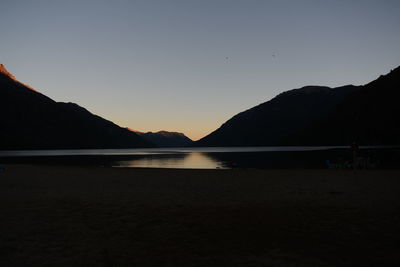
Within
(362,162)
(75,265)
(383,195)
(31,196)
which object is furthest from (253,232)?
(362,162)

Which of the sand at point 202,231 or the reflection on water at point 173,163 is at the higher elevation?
the sand at point 202,231

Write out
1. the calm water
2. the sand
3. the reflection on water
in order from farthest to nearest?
the calm water
the reflection on water
the sand

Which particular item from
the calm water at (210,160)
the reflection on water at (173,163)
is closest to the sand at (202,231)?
the calm water at (210,160)

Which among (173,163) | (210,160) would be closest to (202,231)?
(173,163)

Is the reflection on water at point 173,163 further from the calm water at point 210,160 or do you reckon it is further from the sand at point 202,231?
the sand at point 202,231

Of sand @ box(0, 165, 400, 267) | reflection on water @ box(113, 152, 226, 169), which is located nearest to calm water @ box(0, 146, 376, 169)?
reflection on water @ box(113, 152, 226, 169)

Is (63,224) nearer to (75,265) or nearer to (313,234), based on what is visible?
(75,265)

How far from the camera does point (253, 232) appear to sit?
8953 mm

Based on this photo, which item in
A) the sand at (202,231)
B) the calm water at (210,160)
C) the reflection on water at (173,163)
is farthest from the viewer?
the calm water at (210,160)

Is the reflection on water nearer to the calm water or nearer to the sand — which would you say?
the calm water

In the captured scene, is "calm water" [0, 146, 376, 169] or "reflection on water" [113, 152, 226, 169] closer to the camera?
"reflection on water" [113, 152, 226, 169]

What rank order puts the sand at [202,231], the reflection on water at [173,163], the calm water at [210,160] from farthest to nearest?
the calm water at [210,160]
the reflection on water at [173,163]
the sand at [202,231]

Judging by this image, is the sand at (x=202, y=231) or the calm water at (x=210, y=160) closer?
the sand at (x=202, y=231)

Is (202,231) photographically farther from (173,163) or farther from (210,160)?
(210,160)
